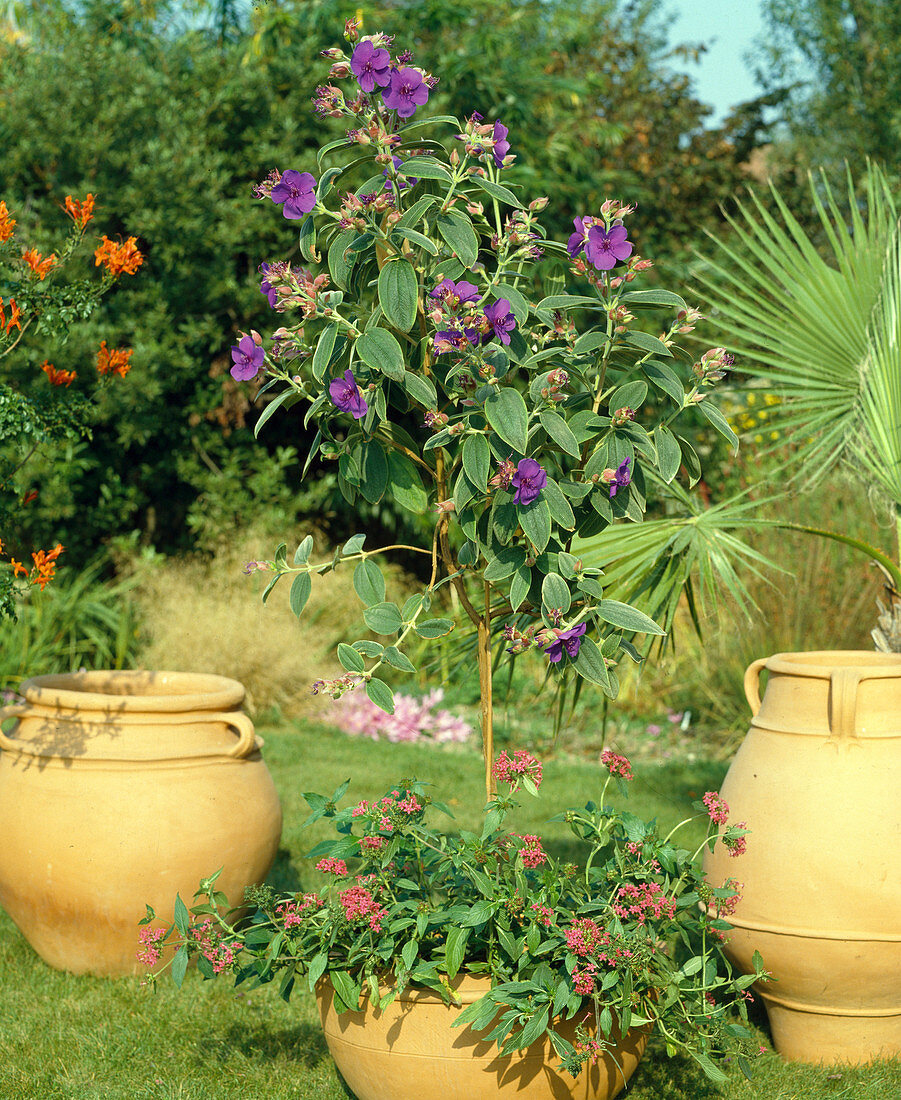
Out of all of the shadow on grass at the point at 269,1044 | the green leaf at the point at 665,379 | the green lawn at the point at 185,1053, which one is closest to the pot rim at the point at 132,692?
the green lawn at the point at 185,1053

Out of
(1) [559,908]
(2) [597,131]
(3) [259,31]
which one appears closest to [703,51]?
(2) [597,131]

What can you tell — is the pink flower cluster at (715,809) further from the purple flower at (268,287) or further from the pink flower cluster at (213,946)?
the purple flower at (268,287)

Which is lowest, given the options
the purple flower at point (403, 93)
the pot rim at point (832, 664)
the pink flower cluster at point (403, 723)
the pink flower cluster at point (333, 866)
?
the pink flower cluster at point (403, 723)

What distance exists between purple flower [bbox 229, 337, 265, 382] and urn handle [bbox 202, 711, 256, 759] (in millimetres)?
1375

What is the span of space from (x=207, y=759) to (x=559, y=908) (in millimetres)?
1367

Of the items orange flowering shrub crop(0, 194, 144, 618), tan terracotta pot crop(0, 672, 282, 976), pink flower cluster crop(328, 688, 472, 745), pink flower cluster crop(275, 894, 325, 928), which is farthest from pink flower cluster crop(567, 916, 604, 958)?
pink flower cluster crop(328, 688, 472, 745)

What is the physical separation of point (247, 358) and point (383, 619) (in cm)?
58

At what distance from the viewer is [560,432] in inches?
78.0

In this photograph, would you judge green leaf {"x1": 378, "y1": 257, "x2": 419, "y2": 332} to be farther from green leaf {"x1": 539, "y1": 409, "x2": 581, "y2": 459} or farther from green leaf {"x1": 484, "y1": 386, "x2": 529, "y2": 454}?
green leaf {"x1": 539, "y1": 409, "x2": 581, "y2": 459}

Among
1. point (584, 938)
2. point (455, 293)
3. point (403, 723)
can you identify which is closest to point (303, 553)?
point (455, 293)

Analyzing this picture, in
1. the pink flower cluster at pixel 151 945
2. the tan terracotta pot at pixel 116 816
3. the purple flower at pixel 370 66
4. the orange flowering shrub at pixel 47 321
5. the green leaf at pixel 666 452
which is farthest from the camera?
the tan terracotta pot at pixel 116 816

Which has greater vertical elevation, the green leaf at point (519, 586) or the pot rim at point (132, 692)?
the green leaf at point (519, 586)

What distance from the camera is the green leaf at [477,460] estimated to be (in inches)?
77.6

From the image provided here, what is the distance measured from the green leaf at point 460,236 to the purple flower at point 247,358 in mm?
422
